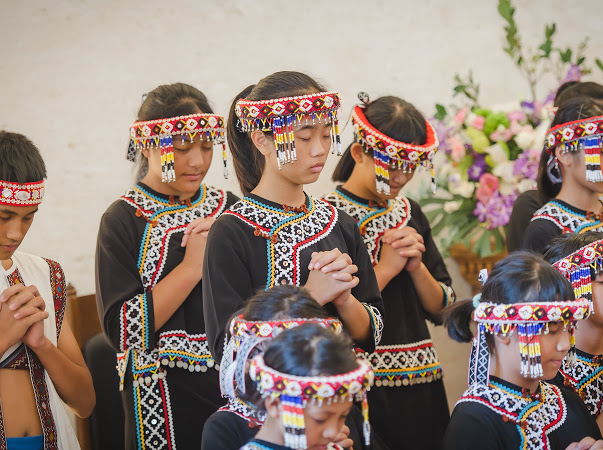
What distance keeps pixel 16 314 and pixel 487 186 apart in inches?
84.8

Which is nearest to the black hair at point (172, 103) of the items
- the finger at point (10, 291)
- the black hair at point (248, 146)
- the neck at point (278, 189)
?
the black hair at point (248, 146)

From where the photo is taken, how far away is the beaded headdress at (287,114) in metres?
2.12

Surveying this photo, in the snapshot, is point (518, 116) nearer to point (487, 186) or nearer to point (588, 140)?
point (487, 186)

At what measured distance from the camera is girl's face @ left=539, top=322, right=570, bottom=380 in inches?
81.3

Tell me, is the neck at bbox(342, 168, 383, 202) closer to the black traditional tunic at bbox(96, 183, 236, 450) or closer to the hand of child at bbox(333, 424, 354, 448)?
the black traditional tunic at bbox(96, 183, 236, 450)

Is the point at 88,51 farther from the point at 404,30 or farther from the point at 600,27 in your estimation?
the point at 600,27

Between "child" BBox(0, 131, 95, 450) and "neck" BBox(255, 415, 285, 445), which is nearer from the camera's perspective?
"neck" BBox(255, 415, 285, 445)

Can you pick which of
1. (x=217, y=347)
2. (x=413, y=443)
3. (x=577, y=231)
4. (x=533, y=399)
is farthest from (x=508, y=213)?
(x=217, y=347)

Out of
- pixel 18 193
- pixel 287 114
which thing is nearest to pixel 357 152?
pixel 287 114

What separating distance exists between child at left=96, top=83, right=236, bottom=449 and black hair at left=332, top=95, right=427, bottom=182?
1.78 feet

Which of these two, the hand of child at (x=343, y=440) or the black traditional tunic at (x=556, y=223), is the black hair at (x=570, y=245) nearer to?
the black traditional tunic at (x=556, y=223)

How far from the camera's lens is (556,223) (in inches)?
109

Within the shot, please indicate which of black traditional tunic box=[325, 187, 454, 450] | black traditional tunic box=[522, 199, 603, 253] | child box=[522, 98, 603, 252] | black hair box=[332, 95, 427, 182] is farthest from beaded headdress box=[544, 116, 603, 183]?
black traditional tunic box=[325, 187, 454, 450]

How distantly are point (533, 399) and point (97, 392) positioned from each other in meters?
1.65
